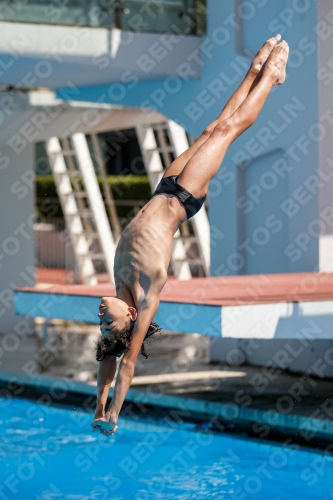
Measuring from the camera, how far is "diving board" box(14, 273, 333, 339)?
23.4ft

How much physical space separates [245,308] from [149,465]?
1.68 meters

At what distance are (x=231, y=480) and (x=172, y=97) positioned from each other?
5.32 m

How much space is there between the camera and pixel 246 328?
717 centimetres

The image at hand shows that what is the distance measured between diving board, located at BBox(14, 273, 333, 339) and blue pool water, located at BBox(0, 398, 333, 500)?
3.67 feet

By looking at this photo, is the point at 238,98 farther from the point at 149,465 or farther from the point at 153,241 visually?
the point at 149,465

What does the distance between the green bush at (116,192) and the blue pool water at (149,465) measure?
14.4 metres

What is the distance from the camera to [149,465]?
7.73 metres

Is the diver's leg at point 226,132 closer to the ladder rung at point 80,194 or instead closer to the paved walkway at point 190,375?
the paved walkway at point 190,375

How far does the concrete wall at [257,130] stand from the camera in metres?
9.65

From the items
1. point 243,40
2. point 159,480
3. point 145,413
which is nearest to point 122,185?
point 243,40

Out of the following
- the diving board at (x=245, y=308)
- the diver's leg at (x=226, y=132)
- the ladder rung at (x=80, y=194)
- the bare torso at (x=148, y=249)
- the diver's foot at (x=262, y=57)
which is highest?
the diver's foot at (x=262, y=57)

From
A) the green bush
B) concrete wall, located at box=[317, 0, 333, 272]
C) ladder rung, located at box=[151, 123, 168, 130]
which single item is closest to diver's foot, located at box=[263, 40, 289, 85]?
concrete wall, located at box=[317, 0, 333, 272]

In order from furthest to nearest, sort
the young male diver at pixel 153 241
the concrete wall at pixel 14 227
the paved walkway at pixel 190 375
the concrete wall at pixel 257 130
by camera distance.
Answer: the concrete wall at pixel 14 227
the concrete wall at pixel 257 130
the paved walkway at pixel 190 375
the young male diver at pixel 153 241

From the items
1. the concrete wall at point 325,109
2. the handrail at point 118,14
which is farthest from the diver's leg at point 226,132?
the handrail at point 118,14
